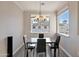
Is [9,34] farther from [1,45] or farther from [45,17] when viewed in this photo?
[45,17]

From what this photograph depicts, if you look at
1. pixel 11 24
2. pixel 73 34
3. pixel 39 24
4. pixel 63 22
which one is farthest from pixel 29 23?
pixel 73 34

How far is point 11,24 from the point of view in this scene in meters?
3.93

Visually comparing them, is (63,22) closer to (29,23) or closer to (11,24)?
(29,23)

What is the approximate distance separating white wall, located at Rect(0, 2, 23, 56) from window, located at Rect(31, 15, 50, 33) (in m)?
0.33

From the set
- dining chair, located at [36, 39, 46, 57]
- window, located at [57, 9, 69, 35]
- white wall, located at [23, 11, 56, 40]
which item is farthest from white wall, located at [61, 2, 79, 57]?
→ dining chair, located at [36, 39, 46, 57]

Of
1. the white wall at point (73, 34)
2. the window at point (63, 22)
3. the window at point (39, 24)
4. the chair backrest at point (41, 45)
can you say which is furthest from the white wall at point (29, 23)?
the white wall at point (73, 34)

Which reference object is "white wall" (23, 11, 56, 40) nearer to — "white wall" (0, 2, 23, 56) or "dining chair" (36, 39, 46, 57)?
"white wall" (0, 2, 23, 56)

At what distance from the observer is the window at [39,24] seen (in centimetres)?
364

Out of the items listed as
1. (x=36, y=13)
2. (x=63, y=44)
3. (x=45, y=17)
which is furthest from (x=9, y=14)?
(x=63, y=44)

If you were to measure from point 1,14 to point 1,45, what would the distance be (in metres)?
0.72

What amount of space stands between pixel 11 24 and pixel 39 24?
79cm

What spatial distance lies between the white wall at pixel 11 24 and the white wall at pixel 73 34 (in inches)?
53.0

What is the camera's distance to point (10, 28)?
12.8 ft

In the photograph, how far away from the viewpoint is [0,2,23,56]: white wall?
3428 mm
